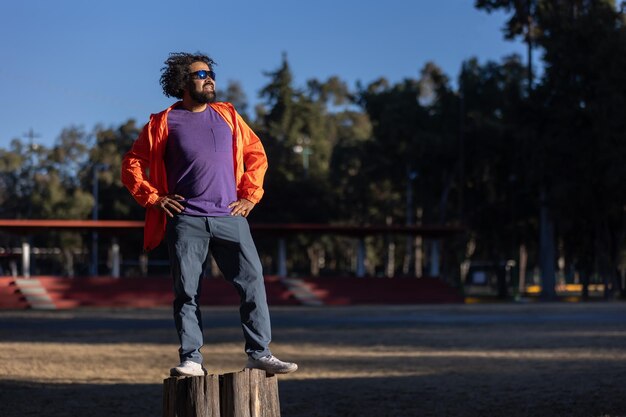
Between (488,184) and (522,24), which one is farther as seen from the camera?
(488,184)

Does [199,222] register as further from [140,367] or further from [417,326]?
[417,326]

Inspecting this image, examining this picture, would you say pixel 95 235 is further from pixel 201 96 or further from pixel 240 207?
pixel 240 207

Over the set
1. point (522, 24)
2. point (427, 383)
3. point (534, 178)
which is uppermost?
point (522, 24)

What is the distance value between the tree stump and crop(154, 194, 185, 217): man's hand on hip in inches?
36.0

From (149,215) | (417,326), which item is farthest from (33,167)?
(149,215)

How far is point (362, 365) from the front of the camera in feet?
54.3

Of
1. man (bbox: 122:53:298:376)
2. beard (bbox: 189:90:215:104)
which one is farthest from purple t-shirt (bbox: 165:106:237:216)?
beard (bbox: 189:90:215:104)

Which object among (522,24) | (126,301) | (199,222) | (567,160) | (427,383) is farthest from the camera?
(522,24)

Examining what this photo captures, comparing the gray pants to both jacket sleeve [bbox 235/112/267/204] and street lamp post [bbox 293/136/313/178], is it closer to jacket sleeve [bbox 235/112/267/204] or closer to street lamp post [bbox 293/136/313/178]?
jacket sleeve [bbox 235/112/267/204]

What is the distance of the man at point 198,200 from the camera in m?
6.20

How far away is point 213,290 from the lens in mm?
42656

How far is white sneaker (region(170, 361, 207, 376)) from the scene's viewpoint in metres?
6.09

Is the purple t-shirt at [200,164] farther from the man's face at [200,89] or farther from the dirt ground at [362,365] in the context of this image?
the dirt ground at [362,365]

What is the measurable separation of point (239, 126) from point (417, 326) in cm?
2080
